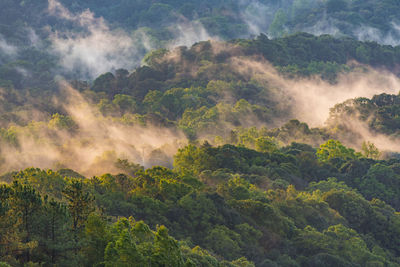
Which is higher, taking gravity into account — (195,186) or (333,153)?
(333,153)

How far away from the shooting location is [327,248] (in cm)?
7138

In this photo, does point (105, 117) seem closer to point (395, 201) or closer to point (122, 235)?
point (395, 201)

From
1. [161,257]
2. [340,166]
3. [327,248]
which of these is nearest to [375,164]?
[340,166]

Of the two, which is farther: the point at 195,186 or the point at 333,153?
the point at 333,153

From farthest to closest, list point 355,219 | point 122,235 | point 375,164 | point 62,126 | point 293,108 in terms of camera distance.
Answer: point 293,108 < point 62,126 < point 375,164 < point 355,219 < point 122,235

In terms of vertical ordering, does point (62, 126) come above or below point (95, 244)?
above

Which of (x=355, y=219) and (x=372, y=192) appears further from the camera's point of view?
(x=372, y=192)

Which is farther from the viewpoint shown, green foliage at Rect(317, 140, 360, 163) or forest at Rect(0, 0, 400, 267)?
green foliage at Rect(317, 140, 360, 163)

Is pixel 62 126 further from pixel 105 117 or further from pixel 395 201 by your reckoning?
pixel 395 201

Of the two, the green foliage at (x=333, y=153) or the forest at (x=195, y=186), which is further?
the green foliage at (x=333, y=153)

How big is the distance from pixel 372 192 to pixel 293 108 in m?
76.6

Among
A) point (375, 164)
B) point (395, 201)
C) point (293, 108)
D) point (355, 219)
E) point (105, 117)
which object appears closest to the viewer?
point (355, 219)

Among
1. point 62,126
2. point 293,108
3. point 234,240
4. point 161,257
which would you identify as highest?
point 293,108

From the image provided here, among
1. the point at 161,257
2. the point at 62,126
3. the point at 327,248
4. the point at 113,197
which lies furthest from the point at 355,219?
the point at 62,126
